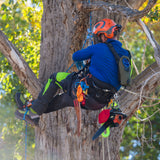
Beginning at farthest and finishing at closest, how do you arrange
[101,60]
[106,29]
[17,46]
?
1. [17,46]
2. [106,29]
3. [101,60]

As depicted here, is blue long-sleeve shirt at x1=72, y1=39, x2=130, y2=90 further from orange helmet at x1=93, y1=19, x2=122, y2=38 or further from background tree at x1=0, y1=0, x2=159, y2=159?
background tree at x1=0, y1=0, x2=159, y2=159

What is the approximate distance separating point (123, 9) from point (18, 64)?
168 cm

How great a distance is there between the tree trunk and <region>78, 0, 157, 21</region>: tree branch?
0.69 ft

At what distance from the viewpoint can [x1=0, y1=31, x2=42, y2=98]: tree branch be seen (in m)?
4.44

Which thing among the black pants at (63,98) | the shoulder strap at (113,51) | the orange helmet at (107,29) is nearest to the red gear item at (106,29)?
the orange helmet at (107,29)

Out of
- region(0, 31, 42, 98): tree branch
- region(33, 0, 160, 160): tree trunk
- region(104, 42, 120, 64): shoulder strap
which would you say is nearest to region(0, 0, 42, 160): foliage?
region(33, 0, 160, 160): tree trunk

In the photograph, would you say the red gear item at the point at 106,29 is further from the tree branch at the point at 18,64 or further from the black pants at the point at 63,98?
the tree branch at the point at 18,64

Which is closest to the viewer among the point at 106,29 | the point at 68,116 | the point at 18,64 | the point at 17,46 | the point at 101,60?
the point at 101,60

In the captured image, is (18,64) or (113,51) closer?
(113,51)

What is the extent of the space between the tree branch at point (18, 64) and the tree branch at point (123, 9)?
1.15 meters

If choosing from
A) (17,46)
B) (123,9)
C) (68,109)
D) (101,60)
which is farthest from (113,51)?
(17,46)

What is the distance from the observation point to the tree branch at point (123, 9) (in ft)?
12.4

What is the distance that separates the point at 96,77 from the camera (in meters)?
3.76

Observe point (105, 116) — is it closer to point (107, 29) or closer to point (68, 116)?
point (68, 116)
